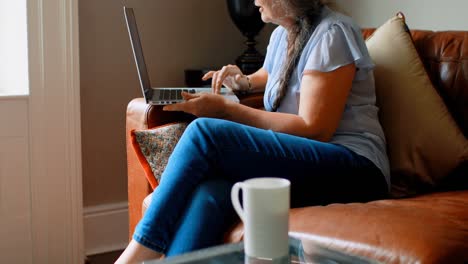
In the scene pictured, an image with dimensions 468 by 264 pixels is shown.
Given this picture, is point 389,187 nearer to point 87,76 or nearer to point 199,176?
point 199,176

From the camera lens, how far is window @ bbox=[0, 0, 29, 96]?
2.24 m

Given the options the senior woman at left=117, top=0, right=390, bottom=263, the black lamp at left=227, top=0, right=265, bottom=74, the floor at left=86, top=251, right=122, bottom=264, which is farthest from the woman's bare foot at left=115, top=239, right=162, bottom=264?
the black lamp at left=227, top=0, right=265, bottom=74

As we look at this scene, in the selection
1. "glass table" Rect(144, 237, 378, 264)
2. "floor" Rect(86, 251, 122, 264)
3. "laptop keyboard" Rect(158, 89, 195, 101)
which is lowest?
"floor" Rect(86, 251, 122, 264)

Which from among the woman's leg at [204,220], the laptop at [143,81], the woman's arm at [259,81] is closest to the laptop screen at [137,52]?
the laptop at [143,81]

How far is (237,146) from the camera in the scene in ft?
5.03

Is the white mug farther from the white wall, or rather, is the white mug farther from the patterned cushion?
the white wall

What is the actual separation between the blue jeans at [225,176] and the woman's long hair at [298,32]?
0.25 meters

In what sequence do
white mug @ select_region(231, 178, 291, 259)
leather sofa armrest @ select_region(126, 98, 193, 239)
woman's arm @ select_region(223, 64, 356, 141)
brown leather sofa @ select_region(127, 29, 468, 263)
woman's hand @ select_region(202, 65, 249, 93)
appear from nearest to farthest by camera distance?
white mug @ select_region(231, 178, 291, 259), brown leather sofa @ select_region(127, 29, 468, 263), woman's arm @ select_region(223, 64, 356, 141), leather sofa armrest @ select_region(126, 98, 193, 239), woman's hand @ select_region(202, 65, 249, 93)

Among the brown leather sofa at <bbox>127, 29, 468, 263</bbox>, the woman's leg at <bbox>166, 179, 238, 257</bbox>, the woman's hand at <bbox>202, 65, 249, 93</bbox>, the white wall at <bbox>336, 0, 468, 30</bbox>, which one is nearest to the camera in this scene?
the brown leather sofa at <bbox>127, 29, 468, 263</bbox>

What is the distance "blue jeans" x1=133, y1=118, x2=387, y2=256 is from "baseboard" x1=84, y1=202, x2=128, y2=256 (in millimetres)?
1185

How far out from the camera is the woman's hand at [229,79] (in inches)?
80.7

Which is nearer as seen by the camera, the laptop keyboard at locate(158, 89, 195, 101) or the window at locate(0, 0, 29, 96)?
the laptop keyboard at locate(158, 89, 195, 101)

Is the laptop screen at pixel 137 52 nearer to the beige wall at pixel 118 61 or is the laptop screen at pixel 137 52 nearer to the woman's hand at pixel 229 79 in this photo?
the woman's hand at pixel 229 79

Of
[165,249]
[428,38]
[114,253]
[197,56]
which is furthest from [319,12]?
[114,253]
